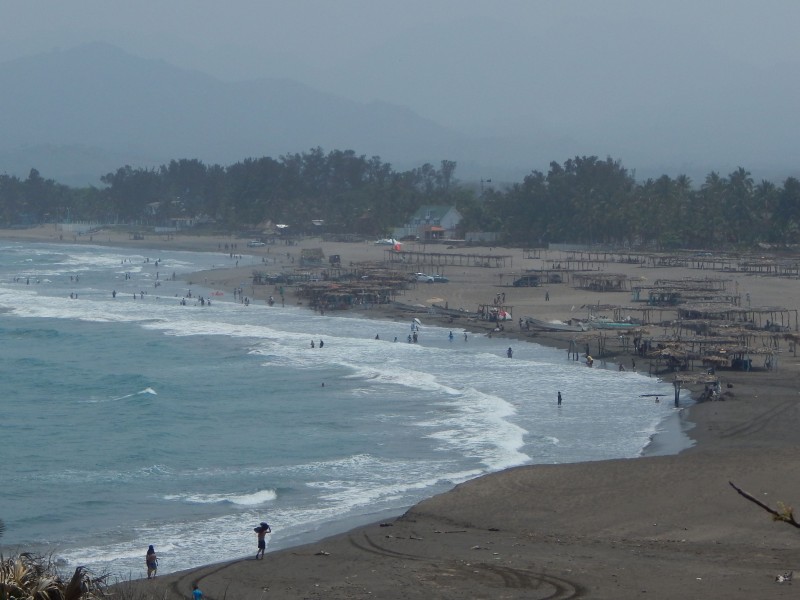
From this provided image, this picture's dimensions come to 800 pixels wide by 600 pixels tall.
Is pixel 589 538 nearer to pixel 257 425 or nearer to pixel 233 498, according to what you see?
pixel 233 498

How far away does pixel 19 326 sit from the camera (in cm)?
4900

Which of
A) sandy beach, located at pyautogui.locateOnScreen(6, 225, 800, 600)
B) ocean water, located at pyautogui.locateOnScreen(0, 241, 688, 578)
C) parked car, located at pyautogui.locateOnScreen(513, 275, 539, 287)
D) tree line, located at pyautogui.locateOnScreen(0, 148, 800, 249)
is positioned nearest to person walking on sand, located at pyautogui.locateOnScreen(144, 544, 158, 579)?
sandy beach, located at pyautogui.locateOnScreen(6, 225, 800, 600)

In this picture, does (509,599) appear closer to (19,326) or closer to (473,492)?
(473,492)

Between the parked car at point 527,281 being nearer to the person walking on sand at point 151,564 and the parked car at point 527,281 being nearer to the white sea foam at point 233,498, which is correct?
the white sea foam at point 233,498

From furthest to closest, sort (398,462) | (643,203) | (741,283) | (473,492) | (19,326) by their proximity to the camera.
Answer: (643,203)
(741,283)
(19,326)
(398,462)
(473,492)

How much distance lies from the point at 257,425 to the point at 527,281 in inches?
1313

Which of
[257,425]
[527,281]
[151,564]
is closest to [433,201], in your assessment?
[527,281]

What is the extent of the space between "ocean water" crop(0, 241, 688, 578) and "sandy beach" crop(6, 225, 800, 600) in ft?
3.95

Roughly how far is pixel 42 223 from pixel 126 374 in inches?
4700

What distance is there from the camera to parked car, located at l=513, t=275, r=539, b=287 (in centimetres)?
5812

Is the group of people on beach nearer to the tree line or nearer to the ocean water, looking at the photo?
the ocean water

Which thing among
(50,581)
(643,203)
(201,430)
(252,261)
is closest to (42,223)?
(252,261)

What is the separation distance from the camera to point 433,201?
11225 centimetres

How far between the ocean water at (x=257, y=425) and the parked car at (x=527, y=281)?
1318 centimetres
